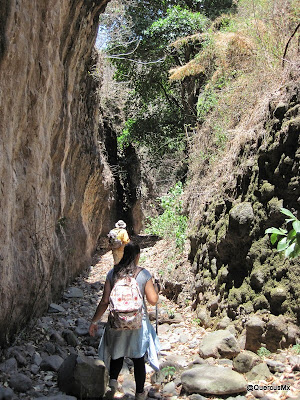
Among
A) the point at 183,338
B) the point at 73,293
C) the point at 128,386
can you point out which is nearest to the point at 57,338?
the point at 128,386

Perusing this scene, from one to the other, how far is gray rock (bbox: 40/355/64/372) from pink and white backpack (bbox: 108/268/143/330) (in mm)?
1362

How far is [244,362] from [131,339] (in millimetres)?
1529

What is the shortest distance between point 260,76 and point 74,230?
17.5 feet

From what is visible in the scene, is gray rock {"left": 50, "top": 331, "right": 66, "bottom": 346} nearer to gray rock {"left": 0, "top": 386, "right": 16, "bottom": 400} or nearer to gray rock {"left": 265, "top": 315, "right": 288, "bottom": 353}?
gray rock {"left": 0, "top": 386, "right": 16, "bottom": 400}

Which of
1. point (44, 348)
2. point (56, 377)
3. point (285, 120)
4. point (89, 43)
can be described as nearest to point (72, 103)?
point (89, 43)

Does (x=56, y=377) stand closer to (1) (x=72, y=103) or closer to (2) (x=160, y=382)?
(2) (x=160, y=382)

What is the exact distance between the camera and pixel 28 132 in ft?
18.0

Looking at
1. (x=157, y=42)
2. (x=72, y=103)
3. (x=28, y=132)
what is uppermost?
(x=157, y=42)

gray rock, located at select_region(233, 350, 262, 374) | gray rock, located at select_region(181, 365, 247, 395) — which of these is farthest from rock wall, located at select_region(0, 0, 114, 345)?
gray rock, located at select_region(233, 350, 262, 374)

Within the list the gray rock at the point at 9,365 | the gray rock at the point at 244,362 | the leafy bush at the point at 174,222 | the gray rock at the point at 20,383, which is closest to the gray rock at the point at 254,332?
the gray rock at the point at 244,362

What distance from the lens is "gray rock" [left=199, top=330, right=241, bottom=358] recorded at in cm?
483

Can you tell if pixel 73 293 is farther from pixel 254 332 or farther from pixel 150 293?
pixel 150 293

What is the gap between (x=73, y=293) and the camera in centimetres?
809

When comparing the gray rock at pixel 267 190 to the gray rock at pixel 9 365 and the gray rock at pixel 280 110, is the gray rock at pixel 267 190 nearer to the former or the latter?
the gray rock at pixel 280 110
